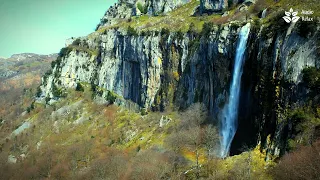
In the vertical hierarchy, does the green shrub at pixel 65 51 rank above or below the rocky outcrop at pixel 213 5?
below

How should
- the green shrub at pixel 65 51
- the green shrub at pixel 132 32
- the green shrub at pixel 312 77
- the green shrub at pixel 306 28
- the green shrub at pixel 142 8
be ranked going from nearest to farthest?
the green shrub at pixel 312 77
the green shrub at pixel 306 28
the green shrub at pixel 132 32
the green shrub at pixel 65 51
the green shrub at pixel 142 8

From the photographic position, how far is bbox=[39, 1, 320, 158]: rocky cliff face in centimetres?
4775

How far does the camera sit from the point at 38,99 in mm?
146875

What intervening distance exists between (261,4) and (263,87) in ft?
131

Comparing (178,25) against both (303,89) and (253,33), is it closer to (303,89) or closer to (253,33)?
(253,33)

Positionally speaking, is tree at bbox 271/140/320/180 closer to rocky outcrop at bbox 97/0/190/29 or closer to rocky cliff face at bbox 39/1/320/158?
rocky cliff face at bbox 39/1/320/158

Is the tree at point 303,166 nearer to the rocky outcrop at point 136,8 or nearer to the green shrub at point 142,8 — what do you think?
the rocky outcrop at point 136,8

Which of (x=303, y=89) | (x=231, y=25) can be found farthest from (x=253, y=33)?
(x=303, y=89)

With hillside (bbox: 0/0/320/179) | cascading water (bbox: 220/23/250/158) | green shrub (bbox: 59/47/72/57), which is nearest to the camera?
hillside (bbox: 0/0/320/179)

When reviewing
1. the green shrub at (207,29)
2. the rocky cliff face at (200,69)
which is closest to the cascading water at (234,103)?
the rocky cliff face at (200,69)

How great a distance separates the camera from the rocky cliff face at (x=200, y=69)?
47750 millimetres

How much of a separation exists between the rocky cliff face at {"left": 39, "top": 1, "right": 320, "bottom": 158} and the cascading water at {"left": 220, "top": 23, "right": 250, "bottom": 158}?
69.8 inches

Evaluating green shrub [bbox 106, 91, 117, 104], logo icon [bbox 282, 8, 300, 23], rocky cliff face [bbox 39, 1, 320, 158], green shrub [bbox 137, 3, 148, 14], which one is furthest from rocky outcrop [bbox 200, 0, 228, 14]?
logo icon [bbox 282, 8, 300, 23]

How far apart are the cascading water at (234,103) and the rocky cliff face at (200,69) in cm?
177
